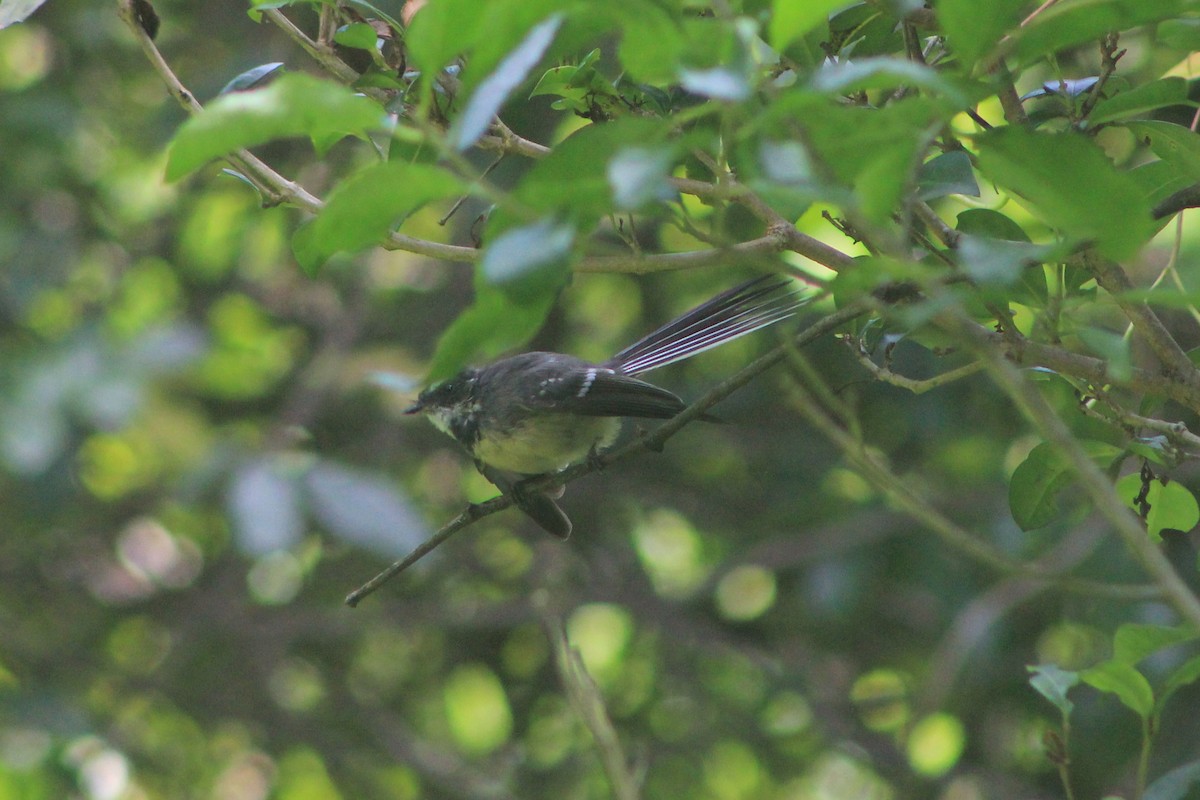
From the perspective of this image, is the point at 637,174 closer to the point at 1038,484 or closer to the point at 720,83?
the point at 720,83

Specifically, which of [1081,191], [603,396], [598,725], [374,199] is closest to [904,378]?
[598,725]

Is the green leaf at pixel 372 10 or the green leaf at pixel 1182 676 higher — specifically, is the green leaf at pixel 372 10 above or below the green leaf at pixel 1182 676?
above

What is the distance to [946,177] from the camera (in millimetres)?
1822

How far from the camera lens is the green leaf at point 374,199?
1.22 m

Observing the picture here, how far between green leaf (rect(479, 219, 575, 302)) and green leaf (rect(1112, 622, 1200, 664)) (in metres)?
1.18

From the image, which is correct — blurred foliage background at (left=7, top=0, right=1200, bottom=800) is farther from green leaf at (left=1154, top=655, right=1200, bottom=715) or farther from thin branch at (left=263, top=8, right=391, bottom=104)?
green leaf at (left=1154, top=655, right=1200, bottom=715)

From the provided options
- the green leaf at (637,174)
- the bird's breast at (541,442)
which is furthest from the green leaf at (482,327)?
the bird's breast at (541,442)

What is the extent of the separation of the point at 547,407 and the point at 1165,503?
2.37 m

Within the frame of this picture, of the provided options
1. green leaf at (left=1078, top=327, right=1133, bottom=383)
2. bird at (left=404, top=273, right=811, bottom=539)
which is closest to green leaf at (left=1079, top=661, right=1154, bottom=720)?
green leaf at (left=1078, top=327, right=1133, bottom=383)

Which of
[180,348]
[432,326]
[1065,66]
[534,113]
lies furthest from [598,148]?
[432,326]

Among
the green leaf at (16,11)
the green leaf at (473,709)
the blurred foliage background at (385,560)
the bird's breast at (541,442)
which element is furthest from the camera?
the green leaf at (473,709)

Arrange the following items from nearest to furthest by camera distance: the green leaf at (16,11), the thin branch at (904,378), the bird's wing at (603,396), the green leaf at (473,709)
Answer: the thin branch at (904,378) → the green leaf at (16,11) → the bird's wing at (603,396) → the green leaf at (473,709)

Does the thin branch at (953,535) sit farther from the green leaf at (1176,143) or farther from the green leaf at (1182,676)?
the green leaf at (1176,143)

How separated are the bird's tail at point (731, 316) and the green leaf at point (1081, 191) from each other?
1604mm
